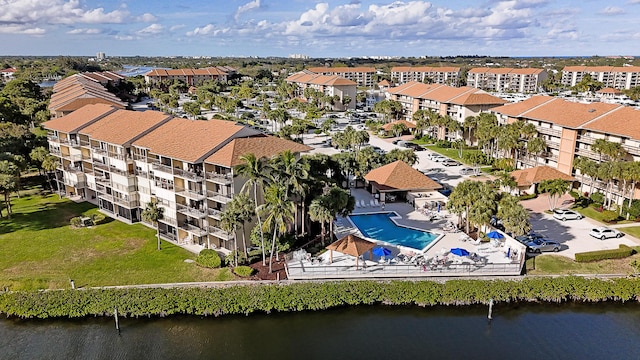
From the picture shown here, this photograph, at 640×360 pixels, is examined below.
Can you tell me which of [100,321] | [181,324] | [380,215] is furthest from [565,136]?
[100,321]

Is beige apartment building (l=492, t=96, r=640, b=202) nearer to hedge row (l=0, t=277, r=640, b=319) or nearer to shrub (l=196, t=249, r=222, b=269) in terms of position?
hedge row (l=0, t=277, r=640, b=319)

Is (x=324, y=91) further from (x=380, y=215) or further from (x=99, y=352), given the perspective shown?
(x=99, y=352)

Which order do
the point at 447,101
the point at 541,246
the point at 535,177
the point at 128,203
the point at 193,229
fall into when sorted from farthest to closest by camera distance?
the point at 447,101 < the point at 535,177 < the point at 128,203 < the point at 193,229 < the point at 541,246

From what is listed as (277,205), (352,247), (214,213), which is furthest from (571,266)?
(214,213)

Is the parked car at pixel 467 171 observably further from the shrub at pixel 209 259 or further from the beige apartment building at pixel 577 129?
the shrub at pixel 209 259

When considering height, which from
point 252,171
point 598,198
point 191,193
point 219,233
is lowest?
point 598,198

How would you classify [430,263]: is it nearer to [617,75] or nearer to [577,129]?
[577,129]
